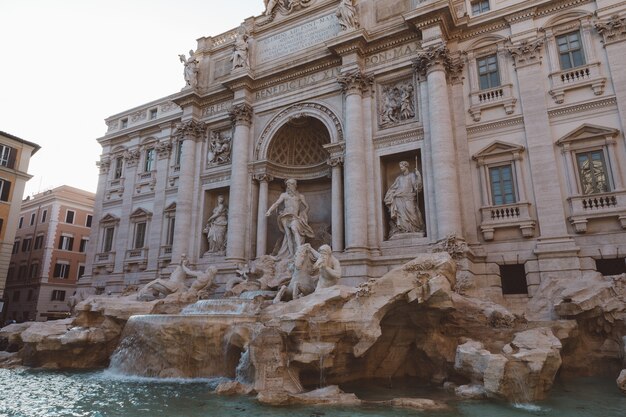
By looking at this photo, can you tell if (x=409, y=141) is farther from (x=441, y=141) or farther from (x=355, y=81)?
(x=355, y=81)

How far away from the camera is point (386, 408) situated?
7.54 meters

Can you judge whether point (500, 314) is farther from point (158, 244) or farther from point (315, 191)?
point (158, 244)

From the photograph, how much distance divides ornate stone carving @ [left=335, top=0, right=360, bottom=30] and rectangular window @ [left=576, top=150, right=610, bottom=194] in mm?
10370

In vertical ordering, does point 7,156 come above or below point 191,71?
below

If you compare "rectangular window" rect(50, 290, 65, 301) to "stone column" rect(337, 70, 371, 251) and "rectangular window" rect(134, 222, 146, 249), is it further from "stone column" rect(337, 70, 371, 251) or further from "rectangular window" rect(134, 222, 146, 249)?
"stone column" rect(337, 70, 371, 251)

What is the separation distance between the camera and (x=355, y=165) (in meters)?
16.5

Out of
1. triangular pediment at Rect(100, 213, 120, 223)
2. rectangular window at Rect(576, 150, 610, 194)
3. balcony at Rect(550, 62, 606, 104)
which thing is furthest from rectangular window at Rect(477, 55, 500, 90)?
triangular pediment at Rect(100, 213, 120, 223)

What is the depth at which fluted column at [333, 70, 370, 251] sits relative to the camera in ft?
52.1

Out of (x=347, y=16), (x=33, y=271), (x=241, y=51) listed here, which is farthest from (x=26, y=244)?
(x=347, y=16)

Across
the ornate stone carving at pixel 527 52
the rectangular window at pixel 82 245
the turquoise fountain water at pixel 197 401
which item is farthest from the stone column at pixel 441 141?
the rectangular window at pixel 82 245

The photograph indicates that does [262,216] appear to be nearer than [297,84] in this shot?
Yes

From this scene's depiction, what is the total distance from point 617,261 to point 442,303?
7228mm

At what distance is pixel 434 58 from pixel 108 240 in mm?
20829

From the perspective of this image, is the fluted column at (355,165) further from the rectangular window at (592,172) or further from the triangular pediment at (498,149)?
the rectangular window at (592,172)
